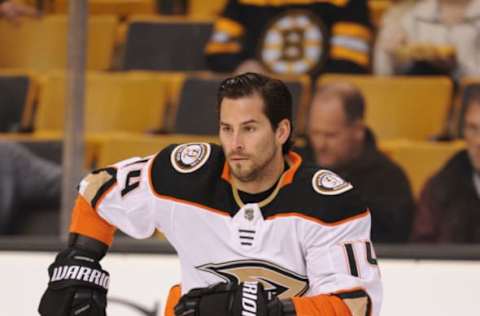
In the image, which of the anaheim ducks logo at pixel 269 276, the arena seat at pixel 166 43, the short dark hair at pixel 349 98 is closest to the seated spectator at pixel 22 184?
the arena seat at pixel 166 43

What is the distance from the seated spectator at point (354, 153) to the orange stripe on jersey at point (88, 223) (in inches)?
54.2

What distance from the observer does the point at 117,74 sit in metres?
4.73

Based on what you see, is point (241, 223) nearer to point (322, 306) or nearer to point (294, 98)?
point (322, 306)

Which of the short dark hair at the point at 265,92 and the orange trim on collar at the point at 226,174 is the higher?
the short dark hair at the point at 265,92

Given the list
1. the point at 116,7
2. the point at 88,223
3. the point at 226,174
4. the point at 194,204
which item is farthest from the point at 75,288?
the point at 116,7

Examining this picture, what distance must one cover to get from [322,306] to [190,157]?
506 millimetres

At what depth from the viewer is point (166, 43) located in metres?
4.84

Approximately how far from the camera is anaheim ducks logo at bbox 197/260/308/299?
113 inches

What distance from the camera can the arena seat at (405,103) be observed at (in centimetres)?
446

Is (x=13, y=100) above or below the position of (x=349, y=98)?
below

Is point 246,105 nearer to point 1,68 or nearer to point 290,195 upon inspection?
point 290,195

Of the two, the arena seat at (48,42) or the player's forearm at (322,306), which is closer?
the player's forearm at (322,306)

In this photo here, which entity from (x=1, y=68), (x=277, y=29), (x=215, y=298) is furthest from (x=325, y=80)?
(x=215, y=298)

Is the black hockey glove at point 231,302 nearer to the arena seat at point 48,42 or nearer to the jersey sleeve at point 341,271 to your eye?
the jersey sleeve at point 341,271
